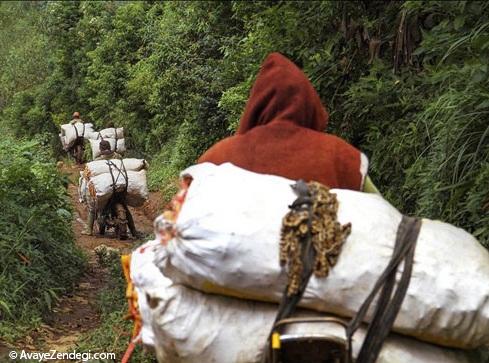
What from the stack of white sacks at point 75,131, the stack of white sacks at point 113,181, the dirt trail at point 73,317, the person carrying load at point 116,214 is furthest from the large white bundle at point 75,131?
the dirt trail at point 73,317

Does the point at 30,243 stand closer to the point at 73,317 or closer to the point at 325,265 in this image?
the point at 73,317

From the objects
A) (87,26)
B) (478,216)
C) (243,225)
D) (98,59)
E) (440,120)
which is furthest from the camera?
(87,26)

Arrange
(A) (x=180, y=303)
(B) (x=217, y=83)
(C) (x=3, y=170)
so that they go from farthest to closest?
(B) (x=217, y=83) < (C) (x=3, y=170) < (A) (x=180, y=303)

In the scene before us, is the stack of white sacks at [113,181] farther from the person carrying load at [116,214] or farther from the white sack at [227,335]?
the white sack at [227,335]

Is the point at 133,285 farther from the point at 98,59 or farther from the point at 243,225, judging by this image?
the point at 98,59

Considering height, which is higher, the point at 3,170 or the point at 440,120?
the point at 440,120

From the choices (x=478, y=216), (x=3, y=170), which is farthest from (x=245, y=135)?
(x=3, y=170)

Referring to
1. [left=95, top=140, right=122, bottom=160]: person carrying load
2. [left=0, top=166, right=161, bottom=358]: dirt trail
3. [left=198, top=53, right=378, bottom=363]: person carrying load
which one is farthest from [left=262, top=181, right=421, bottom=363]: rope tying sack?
[left=95, top=140, right=122, bottom=160]: person carrying load

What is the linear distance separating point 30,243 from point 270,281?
508 centimetres

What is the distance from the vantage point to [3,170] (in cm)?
755

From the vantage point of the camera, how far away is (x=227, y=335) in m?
2.52

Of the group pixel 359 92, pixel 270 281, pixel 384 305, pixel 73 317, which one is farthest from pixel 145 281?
pixel 73 317

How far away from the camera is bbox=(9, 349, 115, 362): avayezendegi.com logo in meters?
4.95

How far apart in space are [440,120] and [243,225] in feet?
8.19
